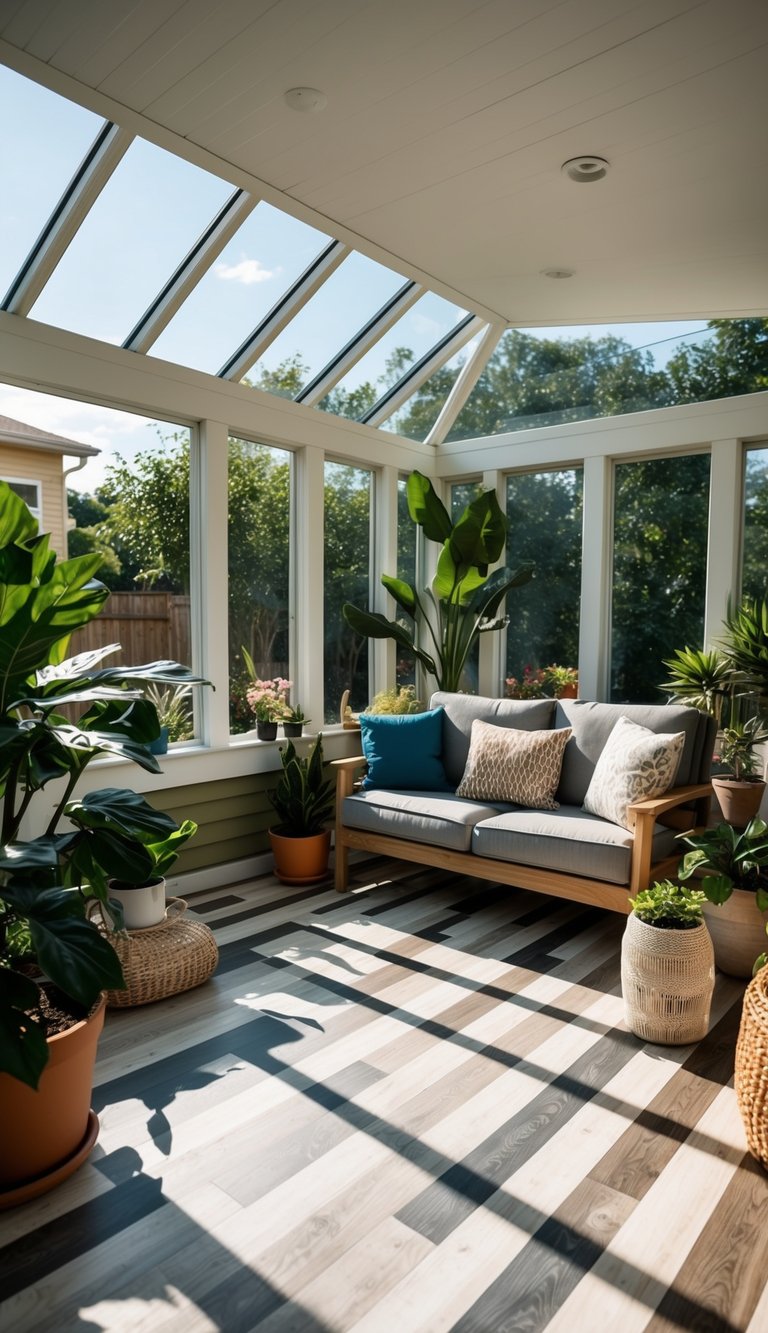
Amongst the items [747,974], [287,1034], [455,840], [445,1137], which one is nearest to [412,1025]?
[287,1034]

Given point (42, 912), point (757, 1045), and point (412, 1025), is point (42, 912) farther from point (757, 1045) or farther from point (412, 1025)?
point (757, 1045)

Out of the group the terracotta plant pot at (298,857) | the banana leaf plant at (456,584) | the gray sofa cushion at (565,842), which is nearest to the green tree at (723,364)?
the banana leaf plant at (456,584)

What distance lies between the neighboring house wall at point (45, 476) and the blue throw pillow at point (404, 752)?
74.2 inches

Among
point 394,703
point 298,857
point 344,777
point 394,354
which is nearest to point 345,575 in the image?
point 394,703

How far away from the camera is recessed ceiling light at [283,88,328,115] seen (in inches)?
102

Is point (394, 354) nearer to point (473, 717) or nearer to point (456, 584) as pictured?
point (456, 584)

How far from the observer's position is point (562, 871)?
3.67 metres

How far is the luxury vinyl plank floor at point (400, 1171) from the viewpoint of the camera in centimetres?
175

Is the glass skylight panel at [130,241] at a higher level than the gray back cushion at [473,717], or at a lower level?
higher

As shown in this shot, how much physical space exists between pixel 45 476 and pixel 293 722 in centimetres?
189

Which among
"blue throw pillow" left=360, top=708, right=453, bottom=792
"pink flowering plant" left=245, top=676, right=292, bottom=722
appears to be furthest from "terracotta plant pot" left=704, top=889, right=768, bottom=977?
"pink flowering plant" left=245, top=676, right=292, bottom=722

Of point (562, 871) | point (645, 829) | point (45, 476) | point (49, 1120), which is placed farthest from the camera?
point (45, 476)

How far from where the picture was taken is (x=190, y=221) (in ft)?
11.8

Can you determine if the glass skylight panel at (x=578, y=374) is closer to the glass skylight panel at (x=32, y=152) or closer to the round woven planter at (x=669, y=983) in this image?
the glass skylight panel at (x=32, y=152)
